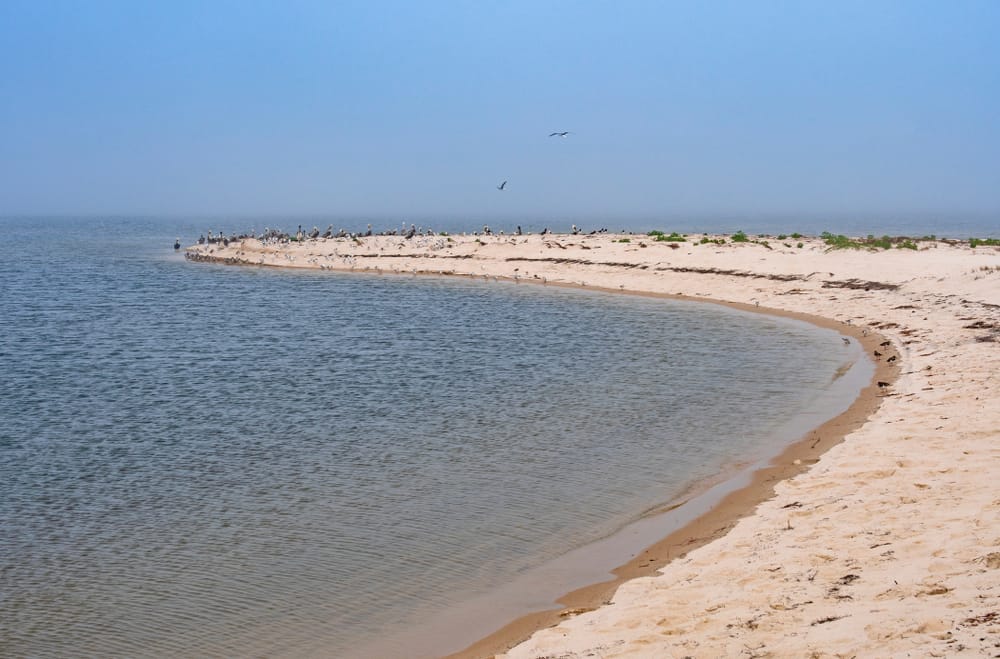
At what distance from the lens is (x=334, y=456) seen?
14547 mm

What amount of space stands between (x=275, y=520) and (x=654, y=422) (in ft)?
25.0

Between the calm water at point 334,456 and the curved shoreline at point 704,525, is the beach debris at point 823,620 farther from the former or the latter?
A: the calm water at point 334,456

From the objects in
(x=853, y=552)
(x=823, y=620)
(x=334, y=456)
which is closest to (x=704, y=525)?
(x=853, y=552)

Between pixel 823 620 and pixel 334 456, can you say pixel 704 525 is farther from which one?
pixel 334 456

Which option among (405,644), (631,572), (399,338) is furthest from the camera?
(399,338)

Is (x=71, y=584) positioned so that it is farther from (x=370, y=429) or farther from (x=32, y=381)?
(x=32, y=381)

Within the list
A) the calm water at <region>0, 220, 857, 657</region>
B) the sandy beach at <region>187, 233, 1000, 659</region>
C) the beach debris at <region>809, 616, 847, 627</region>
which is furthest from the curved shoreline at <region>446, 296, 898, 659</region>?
the beach debris at <region>809, 616, 847, 627</region>

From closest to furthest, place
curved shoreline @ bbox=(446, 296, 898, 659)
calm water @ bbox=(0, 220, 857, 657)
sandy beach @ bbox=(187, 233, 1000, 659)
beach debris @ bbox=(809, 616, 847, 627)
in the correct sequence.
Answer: sandy beach @ bbox=(187, 233, 1000, 659) → beach debris @ bbox=(809, 616, 847, 627) → curved shoreline @ bbox=(446, 296, 898, 659) → calm water @ bbox=(0, 220, 857, 657)

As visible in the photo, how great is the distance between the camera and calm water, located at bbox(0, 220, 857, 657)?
30.3 ft

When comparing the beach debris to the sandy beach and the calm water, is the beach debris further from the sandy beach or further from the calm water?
the calm water

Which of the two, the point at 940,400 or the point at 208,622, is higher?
the point at 940,400

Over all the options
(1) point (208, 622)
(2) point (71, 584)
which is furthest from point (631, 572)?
(2) point (71, 584)

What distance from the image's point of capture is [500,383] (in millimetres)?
20641

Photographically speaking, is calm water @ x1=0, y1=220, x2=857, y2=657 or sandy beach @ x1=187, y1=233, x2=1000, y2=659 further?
calm water @ x1=0, y1=220, x2=857, y2=657
